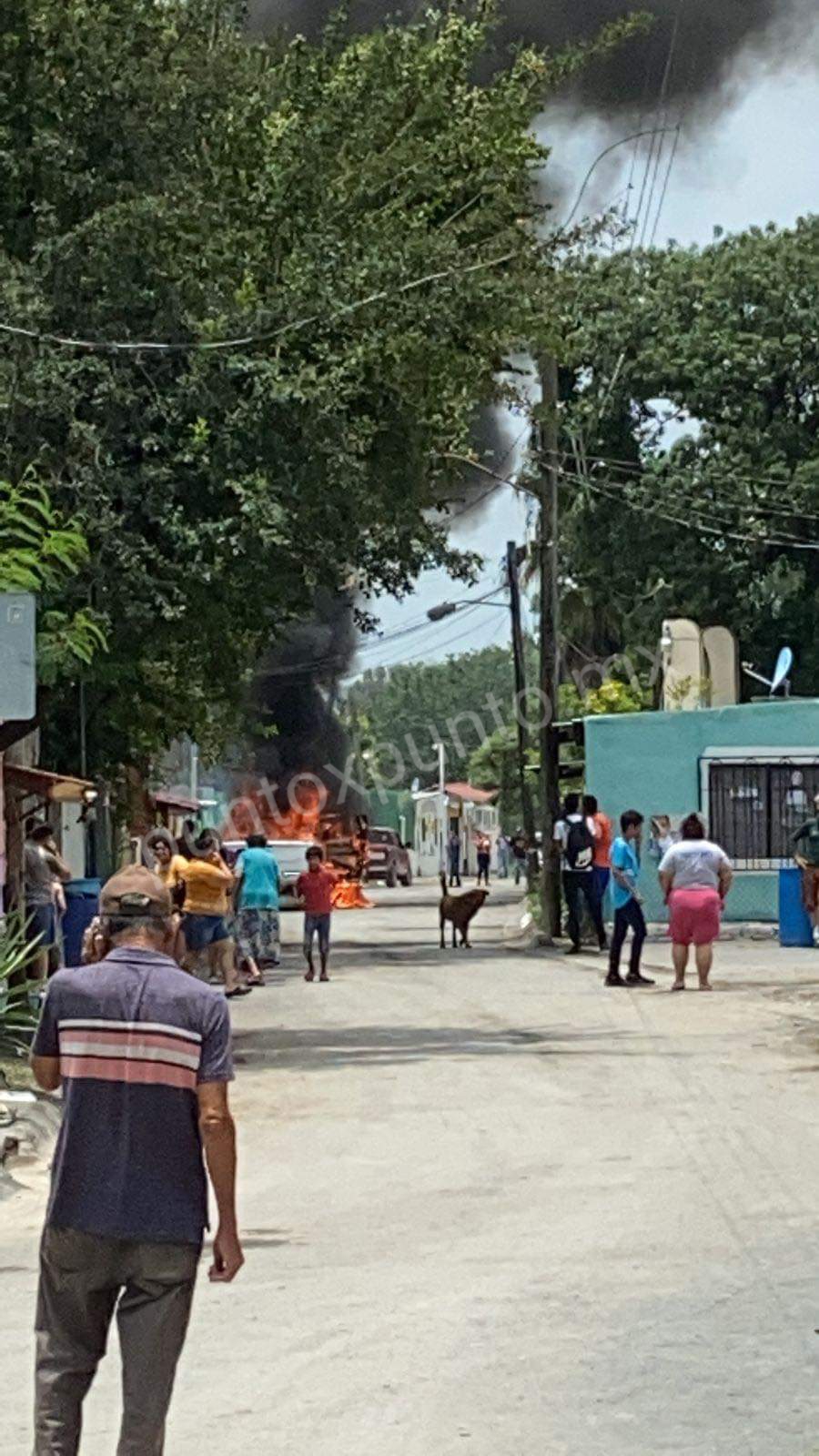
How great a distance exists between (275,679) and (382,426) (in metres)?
39.0

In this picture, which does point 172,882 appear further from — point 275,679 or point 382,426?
point 275,679

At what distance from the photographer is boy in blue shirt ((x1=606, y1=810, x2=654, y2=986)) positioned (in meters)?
25.2

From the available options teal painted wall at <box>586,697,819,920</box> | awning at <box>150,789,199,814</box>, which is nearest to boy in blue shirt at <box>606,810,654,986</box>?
teal painted wall at <box>586,697,819,920</box>

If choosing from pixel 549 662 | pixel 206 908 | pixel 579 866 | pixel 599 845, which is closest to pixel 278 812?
pixel 549 662

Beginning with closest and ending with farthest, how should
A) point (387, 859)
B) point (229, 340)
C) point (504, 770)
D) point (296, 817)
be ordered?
point (229, 340)
point (296, 817)
point (387, 859)
point (504, 770)

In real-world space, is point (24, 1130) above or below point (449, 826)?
below

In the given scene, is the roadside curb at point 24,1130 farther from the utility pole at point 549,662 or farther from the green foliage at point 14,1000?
the utility pole at point 549,662

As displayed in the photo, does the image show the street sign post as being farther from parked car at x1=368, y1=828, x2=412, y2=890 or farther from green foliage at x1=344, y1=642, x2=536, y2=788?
green foliage at x1=344, y1=642, x2=536, y2=788

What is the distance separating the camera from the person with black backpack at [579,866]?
103ft

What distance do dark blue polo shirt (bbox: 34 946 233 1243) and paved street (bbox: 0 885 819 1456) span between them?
148 cm

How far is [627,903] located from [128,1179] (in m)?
19.6

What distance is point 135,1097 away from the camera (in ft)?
19.5

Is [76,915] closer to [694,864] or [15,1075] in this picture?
[694,864]

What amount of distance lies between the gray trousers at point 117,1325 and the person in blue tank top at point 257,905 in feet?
69.7
